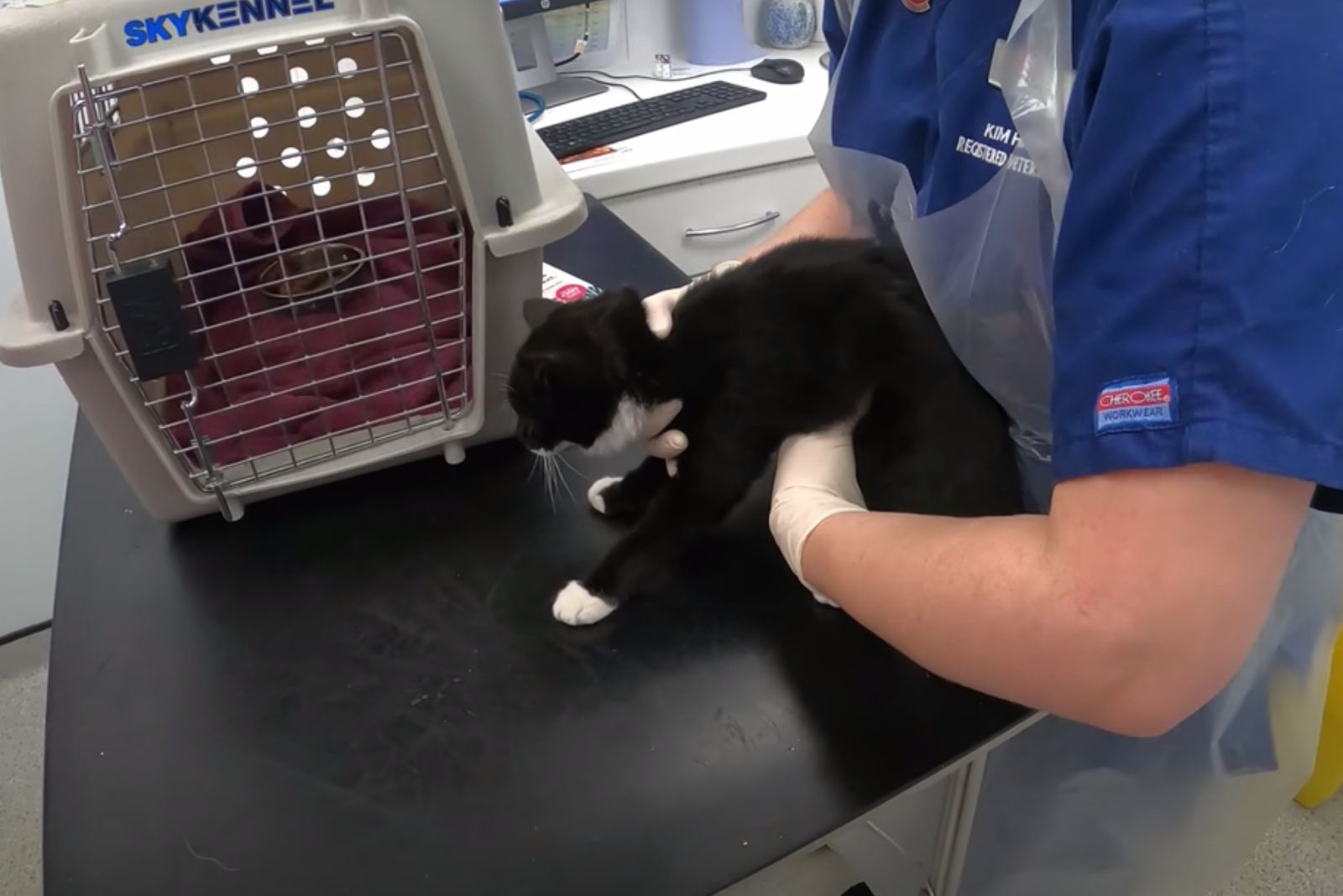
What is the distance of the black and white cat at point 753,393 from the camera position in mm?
712

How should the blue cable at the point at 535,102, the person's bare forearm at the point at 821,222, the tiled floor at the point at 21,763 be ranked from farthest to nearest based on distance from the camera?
the blue cable at the point at 535,102, the tiled floor at the point at 21,763, the person's bare forearm at the point at 821,222

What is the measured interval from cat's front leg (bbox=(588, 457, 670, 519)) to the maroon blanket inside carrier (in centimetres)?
15

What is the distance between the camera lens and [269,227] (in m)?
0.72

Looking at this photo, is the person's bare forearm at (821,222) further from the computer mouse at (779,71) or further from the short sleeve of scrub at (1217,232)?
the computer mouse at (779,71)

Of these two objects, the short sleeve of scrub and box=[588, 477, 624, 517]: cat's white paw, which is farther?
box=[588, 477, 624, 517]: cat's white paw

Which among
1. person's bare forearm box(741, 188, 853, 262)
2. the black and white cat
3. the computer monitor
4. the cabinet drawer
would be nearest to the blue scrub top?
the black and white cat

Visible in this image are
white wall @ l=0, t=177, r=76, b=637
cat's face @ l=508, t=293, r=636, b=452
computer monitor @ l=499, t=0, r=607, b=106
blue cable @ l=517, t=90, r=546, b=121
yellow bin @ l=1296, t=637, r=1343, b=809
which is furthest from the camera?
blue cable @ l=517, t=90, r=546, b=121

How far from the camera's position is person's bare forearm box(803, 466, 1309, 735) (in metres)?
0.45

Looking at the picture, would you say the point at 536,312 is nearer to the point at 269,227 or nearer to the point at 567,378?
the point at 567,378

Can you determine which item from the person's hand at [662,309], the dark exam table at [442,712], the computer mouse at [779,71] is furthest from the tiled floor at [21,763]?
the computer mouse at [779,71]

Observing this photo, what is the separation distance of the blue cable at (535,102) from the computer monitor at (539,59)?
1cm

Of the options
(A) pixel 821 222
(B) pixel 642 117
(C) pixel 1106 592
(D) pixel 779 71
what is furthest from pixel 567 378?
(D) pixel 779 71

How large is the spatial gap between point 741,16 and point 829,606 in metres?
1.61

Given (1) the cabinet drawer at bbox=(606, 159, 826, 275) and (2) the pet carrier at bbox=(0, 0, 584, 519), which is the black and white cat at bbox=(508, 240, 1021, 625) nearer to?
(2) the pet carrier at bbox=(0, 0, 584, 519)
